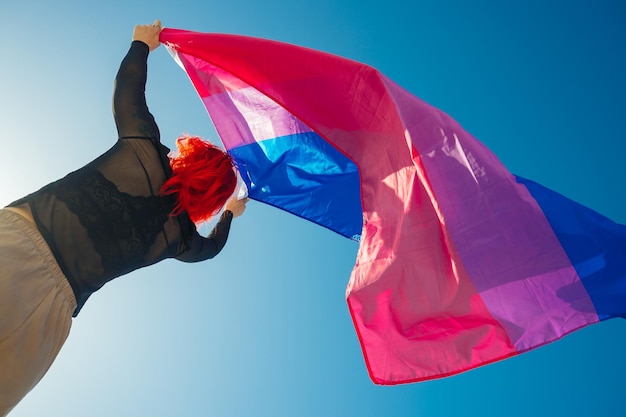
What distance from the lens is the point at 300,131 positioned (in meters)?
2.61

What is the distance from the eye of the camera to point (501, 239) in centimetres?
210

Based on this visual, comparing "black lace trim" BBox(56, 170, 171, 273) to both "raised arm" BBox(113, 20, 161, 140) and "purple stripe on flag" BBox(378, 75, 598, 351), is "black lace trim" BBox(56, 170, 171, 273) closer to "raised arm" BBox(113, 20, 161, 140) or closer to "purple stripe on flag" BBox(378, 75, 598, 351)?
"raised arm" BBox(113, 20, 161, 140)

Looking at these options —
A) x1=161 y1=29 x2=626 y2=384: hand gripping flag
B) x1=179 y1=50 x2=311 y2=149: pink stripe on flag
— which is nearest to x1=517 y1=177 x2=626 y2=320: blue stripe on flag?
x1=161 y1=29 x2=626 y2=384: hand gripping flag

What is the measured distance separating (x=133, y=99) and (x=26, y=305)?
794 mm

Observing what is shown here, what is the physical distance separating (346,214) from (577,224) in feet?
3.33

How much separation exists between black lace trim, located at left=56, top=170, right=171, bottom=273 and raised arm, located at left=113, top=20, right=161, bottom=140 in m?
0.23

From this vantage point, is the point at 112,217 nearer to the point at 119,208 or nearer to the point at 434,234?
the point at 119,208

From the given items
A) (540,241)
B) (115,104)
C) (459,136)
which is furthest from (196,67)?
(540,241)

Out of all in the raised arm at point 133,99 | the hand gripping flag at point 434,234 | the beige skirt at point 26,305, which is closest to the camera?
the beige skirt at point 26,305

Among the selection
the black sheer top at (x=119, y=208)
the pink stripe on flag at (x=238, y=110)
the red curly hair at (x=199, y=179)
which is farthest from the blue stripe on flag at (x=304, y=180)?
the black sheer top at (x=119, y=208)

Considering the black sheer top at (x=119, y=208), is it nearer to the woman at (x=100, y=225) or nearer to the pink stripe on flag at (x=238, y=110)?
the woman at (x=100, y=225)

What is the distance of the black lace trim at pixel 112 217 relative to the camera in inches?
66.7

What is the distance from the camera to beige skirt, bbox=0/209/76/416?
146 cm

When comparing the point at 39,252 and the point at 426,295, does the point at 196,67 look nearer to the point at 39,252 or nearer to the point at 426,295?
the point at 39,252
